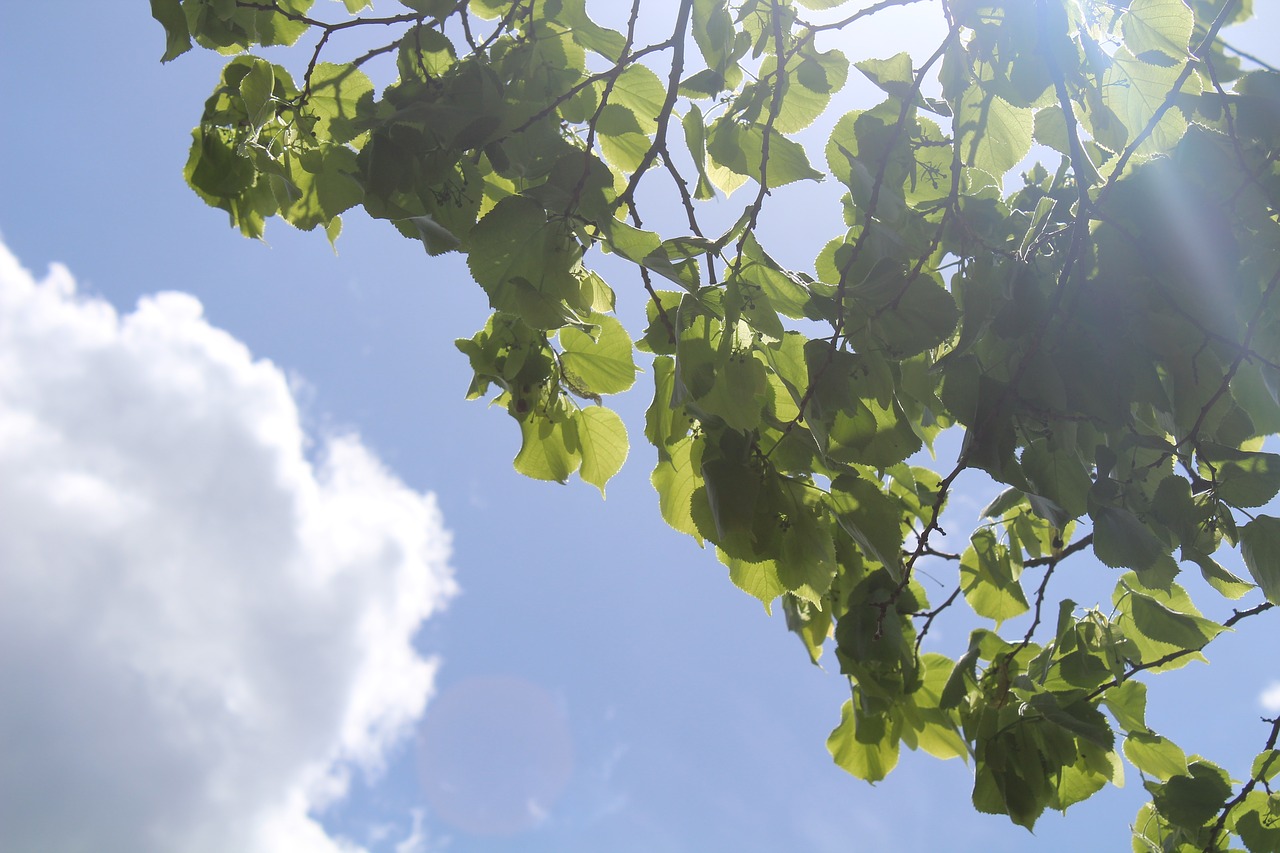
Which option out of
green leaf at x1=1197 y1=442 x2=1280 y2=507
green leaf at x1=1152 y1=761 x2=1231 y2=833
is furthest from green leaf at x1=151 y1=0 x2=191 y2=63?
green leaf at x1=1152 y1=761 x2=1231 y2=833

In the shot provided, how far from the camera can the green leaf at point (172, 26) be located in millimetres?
1995

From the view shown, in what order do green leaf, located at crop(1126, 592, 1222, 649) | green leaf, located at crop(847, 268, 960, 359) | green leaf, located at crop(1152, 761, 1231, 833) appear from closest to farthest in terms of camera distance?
green leaf, located at crop(847, 268, 960, 359), green leaf, located at crop(1126, 592, 1222, 649), green leaf, located at crop(1152, 761, 1231, 833)

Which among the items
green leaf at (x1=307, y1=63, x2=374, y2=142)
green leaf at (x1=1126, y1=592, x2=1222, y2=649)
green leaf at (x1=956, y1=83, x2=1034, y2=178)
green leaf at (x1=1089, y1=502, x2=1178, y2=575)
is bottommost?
green leaf at (x1=1089, y1=502, x2=1178, y2=575)

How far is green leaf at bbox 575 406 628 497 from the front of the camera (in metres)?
2.07

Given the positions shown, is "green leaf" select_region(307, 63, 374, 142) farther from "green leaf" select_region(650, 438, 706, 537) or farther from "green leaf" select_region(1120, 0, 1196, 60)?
"green leaf" select_region(1120, 0, 1196, 60)

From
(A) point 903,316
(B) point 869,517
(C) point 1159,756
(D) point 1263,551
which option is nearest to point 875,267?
(A) point 903,316

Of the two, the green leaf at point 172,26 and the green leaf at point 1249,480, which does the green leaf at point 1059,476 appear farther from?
the green leaf at point 172,26

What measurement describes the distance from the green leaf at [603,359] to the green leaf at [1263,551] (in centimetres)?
140

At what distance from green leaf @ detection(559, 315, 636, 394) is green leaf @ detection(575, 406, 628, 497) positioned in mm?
77

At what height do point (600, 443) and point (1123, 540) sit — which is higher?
point (600, 443)

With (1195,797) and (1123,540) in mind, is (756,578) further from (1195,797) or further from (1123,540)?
(1195,797)

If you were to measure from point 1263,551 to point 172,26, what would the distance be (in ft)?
9.19

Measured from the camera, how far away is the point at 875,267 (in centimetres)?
144

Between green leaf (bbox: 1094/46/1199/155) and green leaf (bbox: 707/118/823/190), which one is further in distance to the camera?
green leaf (bbox: 707/118/823/190)
